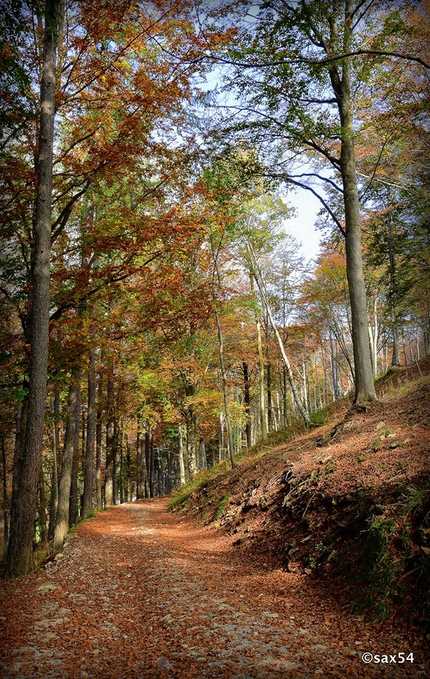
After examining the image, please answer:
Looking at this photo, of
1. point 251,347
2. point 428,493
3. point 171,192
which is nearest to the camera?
point 428,493

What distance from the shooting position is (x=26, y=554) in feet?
22.2

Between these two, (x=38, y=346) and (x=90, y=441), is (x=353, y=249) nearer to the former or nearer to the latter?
(x=38, y=346)

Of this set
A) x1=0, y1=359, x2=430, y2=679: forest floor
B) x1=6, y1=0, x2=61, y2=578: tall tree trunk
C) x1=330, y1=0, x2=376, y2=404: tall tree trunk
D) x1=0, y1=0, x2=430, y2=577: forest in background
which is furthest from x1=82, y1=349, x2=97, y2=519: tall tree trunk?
x1=330, y1=0, x2=376, y2=404: tall tree trunk

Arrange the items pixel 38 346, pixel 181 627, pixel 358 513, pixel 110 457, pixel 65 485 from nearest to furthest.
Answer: pixel 181 627 → pixel 358 513 → pixel 38 346 → pixel 65 485 → pixel 110 457

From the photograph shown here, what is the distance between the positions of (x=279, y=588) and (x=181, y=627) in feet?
4.92

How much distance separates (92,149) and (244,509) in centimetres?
882

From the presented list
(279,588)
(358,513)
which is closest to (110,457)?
(279,588)

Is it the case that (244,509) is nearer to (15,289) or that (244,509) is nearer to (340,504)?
(340,504)

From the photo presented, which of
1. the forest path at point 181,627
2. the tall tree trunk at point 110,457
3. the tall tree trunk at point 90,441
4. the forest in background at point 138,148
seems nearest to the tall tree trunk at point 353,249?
the forest in background at point 138,148

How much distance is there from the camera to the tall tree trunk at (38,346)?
6.82m

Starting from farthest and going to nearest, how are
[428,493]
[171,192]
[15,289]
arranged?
[171,192] → [15,289] → [428,493]

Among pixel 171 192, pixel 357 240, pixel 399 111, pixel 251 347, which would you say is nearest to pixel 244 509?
pixel 357 240

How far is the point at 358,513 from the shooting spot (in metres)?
4.86

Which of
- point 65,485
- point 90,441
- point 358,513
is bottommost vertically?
point 65,485
